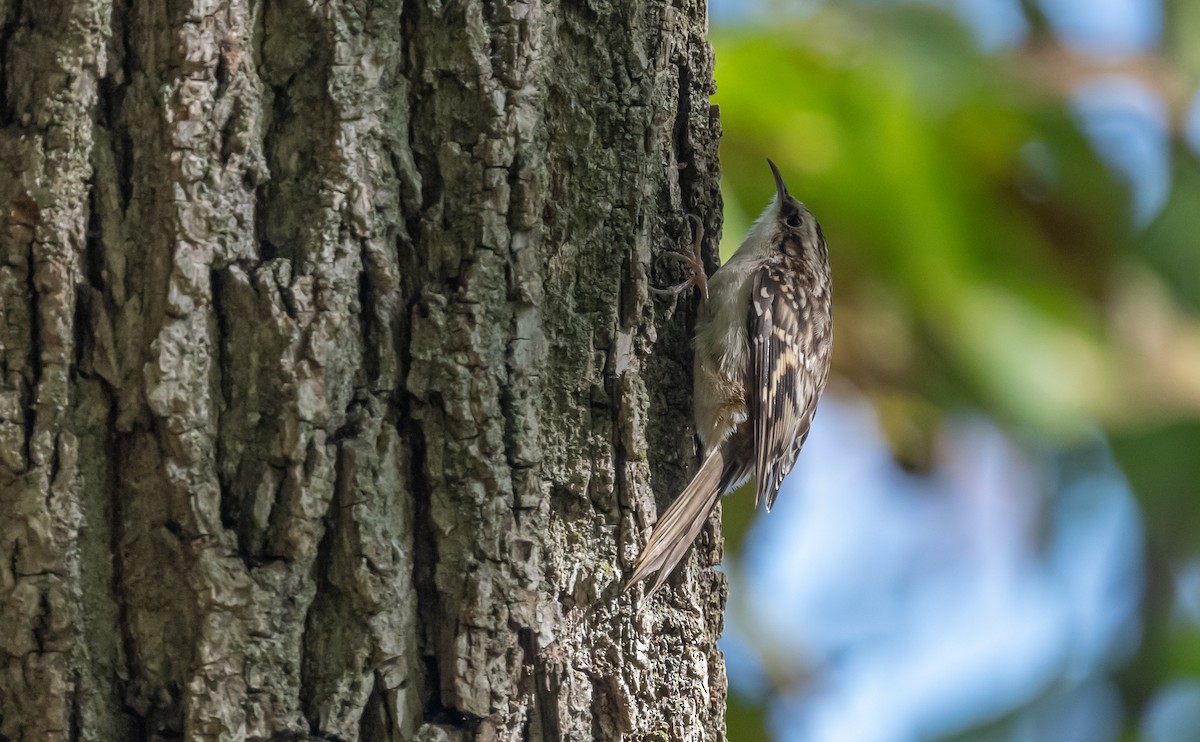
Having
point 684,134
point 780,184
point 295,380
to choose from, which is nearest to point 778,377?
point 780,184

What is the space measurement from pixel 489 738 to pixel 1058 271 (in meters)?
2.14

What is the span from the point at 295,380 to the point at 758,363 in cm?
134

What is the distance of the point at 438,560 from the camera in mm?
1527

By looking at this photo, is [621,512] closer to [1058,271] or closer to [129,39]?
[129,39]

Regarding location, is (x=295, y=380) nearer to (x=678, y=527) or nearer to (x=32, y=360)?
(x=32, y=360)

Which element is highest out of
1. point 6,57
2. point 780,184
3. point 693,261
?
point 780,184

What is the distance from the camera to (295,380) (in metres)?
1.45

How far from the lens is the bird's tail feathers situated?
5.60 feet

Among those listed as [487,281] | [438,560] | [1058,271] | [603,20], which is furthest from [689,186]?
[1058,271]

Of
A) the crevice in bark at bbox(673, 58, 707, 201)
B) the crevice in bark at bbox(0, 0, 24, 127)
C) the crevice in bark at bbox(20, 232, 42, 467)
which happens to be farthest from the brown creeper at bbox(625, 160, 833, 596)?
the crevice in bark at bbox(0, 0, 24, 127)

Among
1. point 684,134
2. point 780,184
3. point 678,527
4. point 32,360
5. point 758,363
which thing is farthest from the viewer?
point 780,184

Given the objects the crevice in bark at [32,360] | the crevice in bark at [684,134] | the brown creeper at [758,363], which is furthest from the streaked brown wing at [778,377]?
the crevice in bark at [32,360]

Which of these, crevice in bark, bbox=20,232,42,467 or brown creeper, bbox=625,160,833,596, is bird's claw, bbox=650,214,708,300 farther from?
crevice in bark, bbox=20,232,42,467

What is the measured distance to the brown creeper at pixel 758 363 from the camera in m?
1.87
